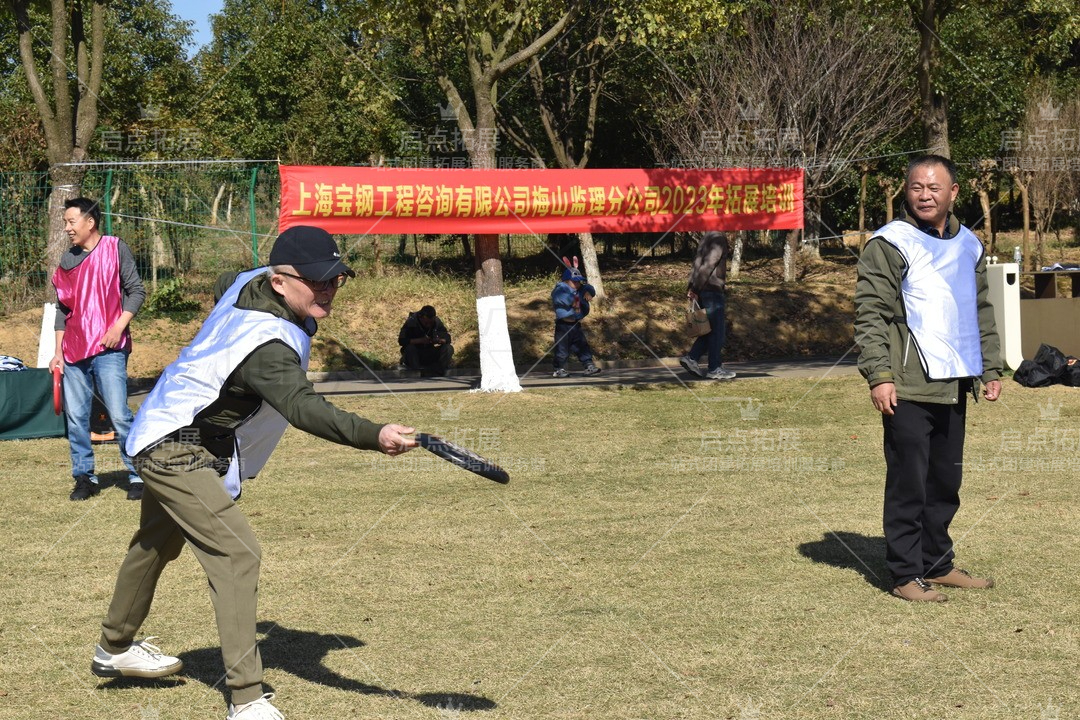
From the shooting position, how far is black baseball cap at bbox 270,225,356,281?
442 centimetres

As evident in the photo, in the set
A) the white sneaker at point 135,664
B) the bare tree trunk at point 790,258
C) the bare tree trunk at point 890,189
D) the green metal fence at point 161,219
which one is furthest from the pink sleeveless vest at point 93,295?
the bare tree trunk at point 890,189

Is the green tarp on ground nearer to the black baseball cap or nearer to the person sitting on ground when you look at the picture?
the person sitting on ground

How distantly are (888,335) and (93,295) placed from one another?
539 cm

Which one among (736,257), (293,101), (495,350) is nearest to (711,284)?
(495,350)

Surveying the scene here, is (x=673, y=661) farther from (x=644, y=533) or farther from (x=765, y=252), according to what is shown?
(x=765, y=252)

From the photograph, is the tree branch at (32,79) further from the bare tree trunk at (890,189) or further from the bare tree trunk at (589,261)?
the bare tree trunk at (890,189)

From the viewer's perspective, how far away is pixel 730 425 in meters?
12.1

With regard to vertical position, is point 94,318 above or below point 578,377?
above

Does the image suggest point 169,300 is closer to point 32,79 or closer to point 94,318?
point 32,79

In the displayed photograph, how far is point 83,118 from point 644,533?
11.2 metres

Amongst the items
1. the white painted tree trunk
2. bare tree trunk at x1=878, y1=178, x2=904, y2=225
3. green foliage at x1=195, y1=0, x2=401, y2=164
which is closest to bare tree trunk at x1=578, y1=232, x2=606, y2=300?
green foliage at x1=195, y1=0, x2=401, y2=164

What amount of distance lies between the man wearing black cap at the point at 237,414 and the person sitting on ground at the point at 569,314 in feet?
40.0

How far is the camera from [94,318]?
879 centimetres

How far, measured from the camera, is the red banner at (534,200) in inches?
579
